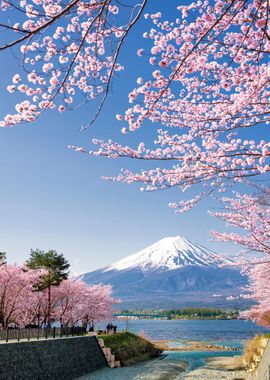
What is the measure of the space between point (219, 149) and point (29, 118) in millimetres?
3603

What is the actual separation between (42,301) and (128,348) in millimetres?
9097

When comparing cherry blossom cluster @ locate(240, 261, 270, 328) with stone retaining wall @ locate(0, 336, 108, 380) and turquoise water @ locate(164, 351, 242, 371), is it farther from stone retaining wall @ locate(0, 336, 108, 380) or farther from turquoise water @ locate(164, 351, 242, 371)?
stone retaining wall @ locate(0, 336, 108, 380)

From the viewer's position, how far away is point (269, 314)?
32344mm

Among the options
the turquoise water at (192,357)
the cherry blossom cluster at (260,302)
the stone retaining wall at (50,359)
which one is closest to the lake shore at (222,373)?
the turquoise water at (192,357)

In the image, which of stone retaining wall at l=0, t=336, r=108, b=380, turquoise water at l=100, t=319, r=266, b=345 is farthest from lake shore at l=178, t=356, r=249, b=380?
turquoise water at l=100, t=319, r=266, b=345

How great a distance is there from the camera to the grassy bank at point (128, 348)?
3562cm

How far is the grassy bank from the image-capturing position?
3562 centimetres

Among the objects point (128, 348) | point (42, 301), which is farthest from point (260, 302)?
point (42, 301)

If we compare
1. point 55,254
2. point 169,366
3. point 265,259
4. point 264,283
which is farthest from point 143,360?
point 265,259

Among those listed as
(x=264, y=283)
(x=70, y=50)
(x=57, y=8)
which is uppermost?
(x=57, y=8)

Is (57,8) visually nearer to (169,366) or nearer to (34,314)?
(169,366)

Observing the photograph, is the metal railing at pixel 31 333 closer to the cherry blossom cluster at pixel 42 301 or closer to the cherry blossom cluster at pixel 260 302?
the cherry blossom cluster at pixel 42 301

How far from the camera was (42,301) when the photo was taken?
40.6m

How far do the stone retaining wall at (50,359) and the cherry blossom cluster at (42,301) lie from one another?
6428mm
